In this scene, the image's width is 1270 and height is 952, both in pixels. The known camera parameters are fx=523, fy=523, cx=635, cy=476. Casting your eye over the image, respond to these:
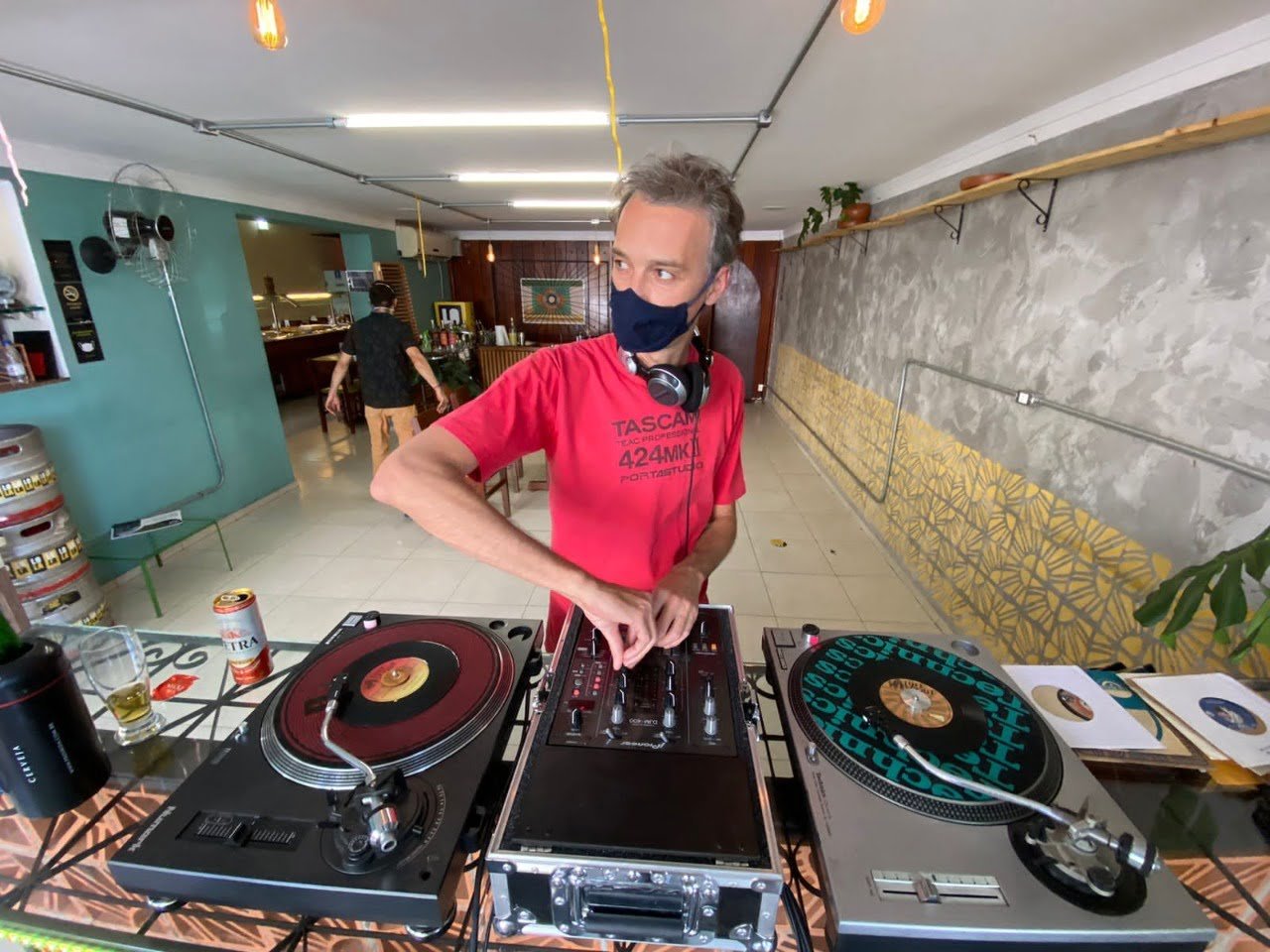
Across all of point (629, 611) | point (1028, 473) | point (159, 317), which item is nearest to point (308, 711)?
point (629, 611)

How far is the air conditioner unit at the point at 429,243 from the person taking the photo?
22.7ft

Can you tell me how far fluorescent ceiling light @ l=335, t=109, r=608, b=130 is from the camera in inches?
99.9

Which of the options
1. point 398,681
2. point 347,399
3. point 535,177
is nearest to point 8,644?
point 398,681

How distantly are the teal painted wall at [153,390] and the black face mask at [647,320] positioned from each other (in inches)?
139

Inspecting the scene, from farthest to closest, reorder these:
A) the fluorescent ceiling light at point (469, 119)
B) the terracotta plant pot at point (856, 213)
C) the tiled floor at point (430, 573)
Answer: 1. the terracotta plant pot at point (856, 213)
2. the tiled floor at point (430, 573)
3. the fluorescent ceiling light at point (469, 119)

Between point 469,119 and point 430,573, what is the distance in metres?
2.52

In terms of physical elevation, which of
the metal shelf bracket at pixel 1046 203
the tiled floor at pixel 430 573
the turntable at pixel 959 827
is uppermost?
the metal shelf bracket at pixel 1046 203

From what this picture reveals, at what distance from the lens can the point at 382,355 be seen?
12.7 feet

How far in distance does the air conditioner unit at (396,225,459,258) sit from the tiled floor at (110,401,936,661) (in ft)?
12.8

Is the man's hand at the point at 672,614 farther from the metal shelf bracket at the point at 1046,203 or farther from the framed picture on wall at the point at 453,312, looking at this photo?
the framed picture on wall at the point at 453,312

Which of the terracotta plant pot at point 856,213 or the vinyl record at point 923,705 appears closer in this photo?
the vinyl record at point 923,705

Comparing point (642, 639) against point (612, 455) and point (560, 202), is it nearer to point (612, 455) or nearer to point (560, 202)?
point (612, 455)

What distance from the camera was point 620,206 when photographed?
104cm

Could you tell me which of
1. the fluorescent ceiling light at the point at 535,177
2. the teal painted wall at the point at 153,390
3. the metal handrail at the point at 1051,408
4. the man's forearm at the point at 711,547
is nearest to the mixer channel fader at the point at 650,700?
the man's forearm at the point at 711,547
